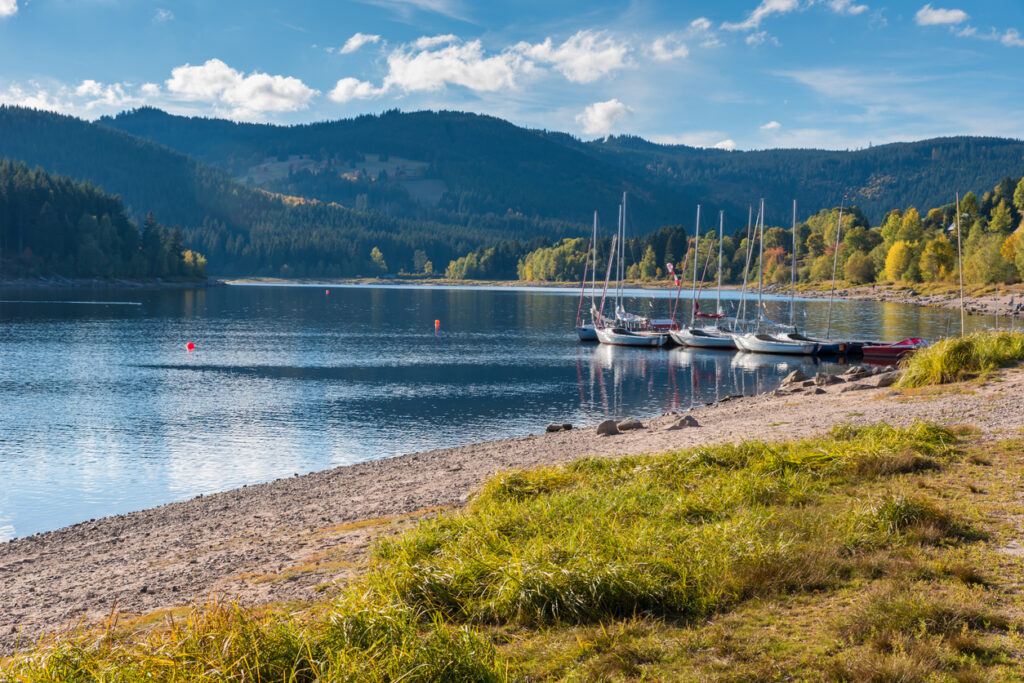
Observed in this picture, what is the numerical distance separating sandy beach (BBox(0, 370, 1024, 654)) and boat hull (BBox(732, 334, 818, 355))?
38.3 m

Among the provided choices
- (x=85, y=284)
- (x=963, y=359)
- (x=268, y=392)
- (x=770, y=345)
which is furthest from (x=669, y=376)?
(x=85, y=284)

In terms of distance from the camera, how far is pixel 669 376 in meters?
50.1

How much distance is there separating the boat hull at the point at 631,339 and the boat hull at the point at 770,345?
653 centimetres

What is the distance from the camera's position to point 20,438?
94.9 ft

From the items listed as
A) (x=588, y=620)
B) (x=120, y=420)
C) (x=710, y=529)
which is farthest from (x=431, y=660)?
(x=120, y=420)

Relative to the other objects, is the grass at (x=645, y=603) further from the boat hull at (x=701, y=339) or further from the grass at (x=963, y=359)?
the boat hull at (x=701, y=339)

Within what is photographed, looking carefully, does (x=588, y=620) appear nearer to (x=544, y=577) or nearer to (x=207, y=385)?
(x=544, y=577)

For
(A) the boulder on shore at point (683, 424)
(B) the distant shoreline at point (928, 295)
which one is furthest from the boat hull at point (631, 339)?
(A) the boulder on shore at point (683, 424)

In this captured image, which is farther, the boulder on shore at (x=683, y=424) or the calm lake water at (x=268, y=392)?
the calm lake water at (x=268, y=392)

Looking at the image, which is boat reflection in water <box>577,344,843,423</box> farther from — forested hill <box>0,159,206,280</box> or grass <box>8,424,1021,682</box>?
forested hill <box>0,159,206,280</box>

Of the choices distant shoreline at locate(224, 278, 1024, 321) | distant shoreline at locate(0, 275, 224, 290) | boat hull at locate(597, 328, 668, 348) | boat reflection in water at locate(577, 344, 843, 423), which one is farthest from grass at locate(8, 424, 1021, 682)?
distant shoreline at locate(0, 275, 224, 290)

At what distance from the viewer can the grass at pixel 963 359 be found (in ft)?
70.1

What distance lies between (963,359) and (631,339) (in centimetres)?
4678

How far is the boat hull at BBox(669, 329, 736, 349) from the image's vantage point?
Result: 66.8 metres
